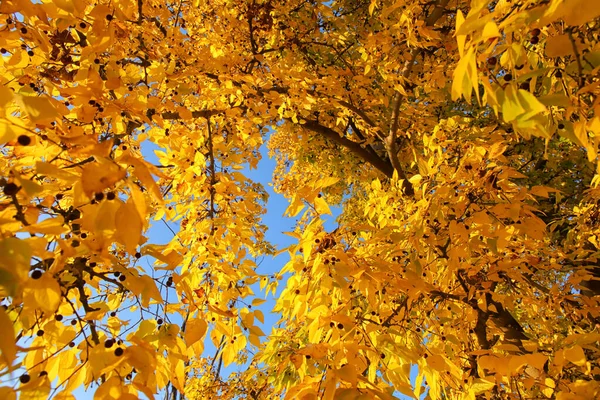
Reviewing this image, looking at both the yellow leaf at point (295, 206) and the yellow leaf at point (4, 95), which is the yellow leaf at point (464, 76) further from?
the yellow leaf at point (295, 206)

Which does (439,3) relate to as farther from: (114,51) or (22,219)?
(22,219)

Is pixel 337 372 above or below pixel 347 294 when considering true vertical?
below

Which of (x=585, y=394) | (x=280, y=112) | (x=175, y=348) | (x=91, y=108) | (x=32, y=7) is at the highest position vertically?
(x=280, y=112)

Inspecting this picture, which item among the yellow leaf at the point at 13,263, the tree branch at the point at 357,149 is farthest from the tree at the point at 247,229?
the tree branch at the point at 357,149

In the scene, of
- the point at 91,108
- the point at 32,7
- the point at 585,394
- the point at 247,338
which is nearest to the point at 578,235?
the point at 585,394

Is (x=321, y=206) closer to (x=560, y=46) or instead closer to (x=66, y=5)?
(x=560, y=46)

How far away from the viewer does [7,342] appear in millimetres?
605

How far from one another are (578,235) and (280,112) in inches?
110

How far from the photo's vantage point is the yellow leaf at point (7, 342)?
0.59m

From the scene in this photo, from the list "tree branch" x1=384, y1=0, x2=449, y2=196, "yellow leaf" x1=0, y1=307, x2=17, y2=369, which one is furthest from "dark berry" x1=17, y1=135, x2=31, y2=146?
"tree branch" x1=384, y1=0, x2=449, y2=196

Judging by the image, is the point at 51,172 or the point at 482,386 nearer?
the point at 51,172

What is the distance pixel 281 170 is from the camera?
26.6 feet

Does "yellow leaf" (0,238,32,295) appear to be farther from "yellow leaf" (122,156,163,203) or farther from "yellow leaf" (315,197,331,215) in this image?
"yellow leaf" (315,197,331,215)

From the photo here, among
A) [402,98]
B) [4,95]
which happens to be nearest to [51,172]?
[4,95]
